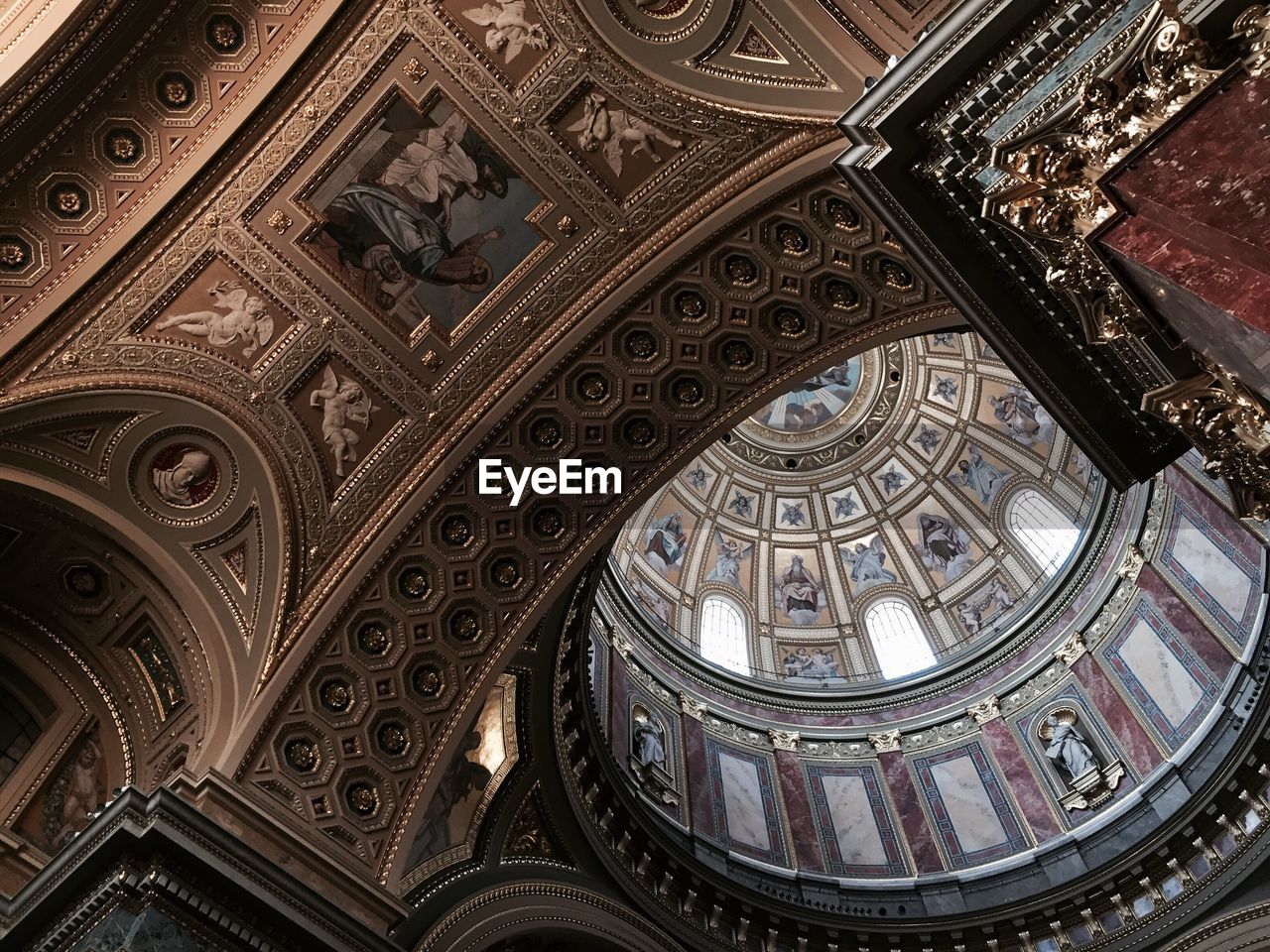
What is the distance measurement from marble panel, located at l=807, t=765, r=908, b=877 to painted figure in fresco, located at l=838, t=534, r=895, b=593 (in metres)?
5.52

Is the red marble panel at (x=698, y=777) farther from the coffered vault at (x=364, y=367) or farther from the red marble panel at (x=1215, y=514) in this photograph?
the red marble panel at (x=1215, y=514)

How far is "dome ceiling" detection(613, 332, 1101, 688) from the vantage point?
2127 centimetres

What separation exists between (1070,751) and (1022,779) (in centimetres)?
101

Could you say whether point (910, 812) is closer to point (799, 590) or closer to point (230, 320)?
point (799, 590)

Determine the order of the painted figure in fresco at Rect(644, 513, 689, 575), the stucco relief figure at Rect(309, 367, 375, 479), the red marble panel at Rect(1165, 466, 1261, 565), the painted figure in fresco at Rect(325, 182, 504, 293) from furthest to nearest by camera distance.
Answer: the painted figure in fresco at Rect(644, 513, 689, 575)
the red marble panel at Rect(1165, 466, 1261, 565)
the stucco relief figure at Rect(309, 367, 375, 479)
the painted figure in fresco at Rect(325, 182, 504, 293)

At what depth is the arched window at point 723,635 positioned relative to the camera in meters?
21.1

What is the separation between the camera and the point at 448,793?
12.3m

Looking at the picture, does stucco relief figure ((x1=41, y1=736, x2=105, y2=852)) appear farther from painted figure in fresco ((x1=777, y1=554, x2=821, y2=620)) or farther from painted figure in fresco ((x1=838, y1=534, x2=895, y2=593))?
painted figure in fresco ((x1=838, y1=534, x2=895, y2=593))

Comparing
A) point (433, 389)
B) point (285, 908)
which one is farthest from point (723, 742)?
point (285, 908)

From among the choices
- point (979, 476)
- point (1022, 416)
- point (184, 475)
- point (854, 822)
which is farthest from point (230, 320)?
point (979, 476)

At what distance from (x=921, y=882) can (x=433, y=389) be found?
11583 mm

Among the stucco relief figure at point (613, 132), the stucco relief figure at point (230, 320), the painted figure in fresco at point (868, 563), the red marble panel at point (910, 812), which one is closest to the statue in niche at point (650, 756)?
the red marble panel at point (910, 812)

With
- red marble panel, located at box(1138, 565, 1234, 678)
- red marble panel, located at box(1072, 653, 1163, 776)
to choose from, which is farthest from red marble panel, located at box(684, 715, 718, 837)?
red marble panel, located at box(1138, 565, 1234, 678)

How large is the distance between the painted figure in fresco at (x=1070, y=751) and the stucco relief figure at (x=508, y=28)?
47.1ft
